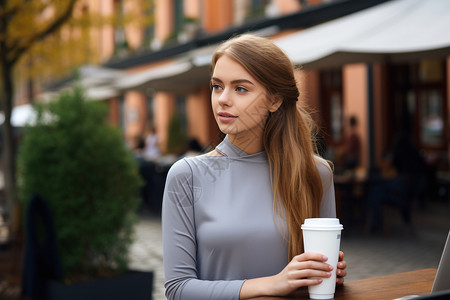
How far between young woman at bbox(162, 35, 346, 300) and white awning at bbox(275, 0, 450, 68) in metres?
4.26

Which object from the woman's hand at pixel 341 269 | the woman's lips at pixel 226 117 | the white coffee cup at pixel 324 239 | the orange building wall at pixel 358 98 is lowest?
the woman's hand at pixel 341 269

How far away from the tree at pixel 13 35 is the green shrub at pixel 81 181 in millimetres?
3252

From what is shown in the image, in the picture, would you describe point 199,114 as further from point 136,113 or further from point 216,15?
point 136,113

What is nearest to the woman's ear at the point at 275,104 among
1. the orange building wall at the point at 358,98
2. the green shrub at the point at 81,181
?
the green shrub at the point at 81,181

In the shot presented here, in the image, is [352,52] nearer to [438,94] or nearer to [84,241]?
[84,241]

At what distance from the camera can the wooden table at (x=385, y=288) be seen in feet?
5.63

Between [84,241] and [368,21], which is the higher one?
[368,21]

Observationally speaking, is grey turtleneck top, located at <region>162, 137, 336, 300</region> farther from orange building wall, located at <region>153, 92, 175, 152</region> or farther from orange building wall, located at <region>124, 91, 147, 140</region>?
orange building wall, located at <region>124, 91, 147, 140</region>

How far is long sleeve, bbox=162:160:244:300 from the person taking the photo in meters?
1.78

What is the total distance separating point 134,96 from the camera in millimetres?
23688

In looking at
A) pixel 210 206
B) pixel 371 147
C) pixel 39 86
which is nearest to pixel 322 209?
pixel 210 206

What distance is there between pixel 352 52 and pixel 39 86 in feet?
115

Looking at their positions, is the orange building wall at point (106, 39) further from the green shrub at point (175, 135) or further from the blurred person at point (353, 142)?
the blurred person at point (353, 142)

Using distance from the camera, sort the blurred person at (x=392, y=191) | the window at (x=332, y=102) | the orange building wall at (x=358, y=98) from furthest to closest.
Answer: the window at (x=332, y=102) → the orange building wall at (x=358, y=98) → the blurred person at (x=392, y=191)
